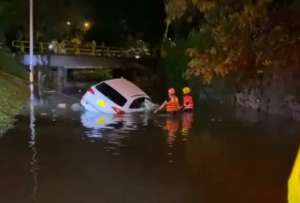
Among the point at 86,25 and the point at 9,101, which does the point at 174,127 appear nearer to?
the point at 9,101

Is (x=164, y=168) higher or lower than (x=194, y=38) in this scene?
lower

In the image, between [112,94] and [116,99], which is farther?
[112,94]

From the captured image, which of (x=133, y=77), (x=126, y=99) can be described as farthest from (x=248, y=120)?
(x=133, y=77)

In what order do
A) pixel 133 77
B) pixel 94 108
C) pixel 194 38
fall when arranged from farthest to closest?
1. pixel 133 77
2. pixel 194 38
3. pixel 94 108

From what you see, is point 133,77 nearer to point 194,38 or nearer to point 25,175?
point 194,38

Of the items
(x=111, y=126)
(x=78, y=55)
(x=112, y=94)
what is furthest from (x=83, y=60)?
(x=111, y=126)

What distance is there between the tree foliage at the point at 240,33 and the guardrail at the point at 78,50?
4339 centimetres

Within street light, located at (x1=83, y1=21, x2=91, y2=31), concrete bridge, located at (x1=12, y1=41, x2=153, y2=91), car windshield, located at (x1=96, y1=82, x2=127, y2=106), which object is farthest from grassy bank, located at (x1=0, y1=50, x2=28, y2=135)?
street light, located at (x1=83, y1=21, x2=91, y2=31)

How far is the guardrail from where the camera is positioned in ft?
202

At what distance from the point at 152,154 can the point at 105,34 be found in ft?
202

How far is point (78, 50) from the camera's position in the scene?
65812 millimetres

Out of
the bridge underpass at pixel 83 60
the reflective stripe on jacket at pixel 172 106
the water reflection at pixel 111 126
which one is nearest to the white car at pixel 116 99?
the water reflection at pixel 111 126

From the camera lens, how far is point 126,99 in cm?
2719

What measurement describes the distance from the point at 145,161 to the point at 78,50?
52.4 meters
